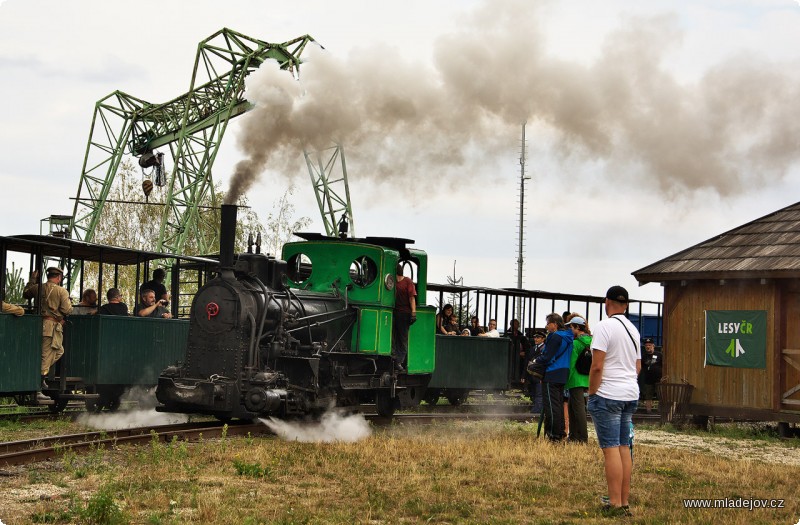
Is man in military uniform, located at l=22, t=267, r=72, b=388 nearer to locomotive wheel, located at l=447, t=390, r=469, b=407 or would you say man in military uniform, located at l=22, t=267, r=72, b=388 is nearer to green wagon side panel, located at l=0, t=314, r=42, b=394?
green wagon side panel, located at l=0, t=314, r=42, b=394

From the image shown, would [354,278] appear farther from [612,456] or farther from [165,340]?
[612,456]

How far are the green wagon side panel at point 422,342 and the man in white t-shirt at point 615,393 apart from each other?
24.1ft

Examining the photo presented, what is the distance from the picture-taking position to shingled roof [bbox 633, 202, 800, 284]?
609 inches

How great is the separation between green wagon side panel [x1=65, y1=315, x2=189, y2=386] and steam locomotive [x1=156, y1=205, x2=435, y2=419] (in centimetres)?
179

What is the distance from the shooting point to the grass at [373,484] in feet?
25.3

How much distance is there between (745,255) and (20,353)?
1103cm

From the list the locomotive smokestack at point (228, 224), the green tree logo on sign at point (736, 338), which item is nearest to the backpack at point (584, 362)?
the locomotive smokestack at point (228, 224)

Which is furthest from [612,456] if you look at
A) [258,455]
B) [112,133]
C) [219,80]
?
[112,133]

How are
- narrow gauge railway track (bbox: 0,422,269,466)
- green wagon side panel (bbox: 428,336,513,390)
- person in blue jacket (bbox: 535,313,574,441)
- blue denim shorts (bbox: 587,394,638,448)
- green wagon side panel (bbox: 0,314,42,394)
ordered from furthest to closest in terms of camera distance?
green wagon side panel (bbox: 428,336,513,390), green wagon side panel (bbox: 0,314,42,394), person in blue jacket (bbox: 535,313,574,441), narrow gauge railway track (bbox: 0,422,269,466), blue denim shorts (bbox: 587,394,638,448)

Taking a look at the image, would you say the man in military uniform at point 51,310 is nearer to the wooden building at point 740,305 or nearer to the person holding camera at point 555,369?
the person holding camera at point 555,369

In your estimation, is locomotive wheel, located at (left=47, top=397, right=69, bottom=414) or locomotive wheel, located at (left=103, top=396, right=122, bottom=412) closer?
locomotive wheel, located at (left=47, top=397, right=69, bottom=414)

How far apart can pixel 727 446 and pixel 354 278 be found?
226 inches

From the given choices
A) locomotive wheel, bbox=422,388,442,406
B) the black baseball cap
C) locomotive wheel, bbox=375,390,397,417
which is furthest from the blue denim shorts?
locomotive wheel, bbox=422,388,442,406

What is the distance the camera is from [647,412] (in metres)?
21.2
